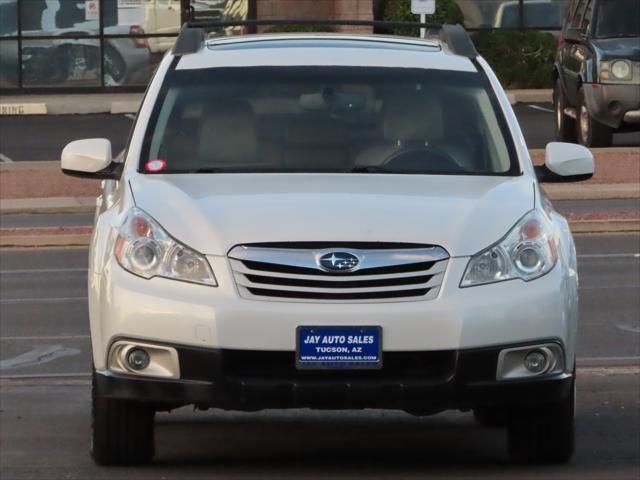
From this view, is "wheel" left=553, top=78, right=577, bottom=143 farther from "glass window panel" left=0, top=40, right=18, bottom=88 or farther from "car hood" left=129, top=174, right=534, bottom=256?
"car hood" left=129, top=174, right=534, bottom=256

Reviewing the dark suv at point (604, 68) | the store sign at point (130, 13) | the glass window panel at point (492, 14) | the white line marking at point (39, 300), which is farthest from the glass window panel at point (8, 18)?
the white line marking at point (39, 300)

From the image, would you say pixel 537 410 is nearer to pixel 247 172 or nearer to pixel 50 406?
pixel 247 172

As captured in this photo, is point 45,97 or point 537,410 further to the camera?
point 45,97

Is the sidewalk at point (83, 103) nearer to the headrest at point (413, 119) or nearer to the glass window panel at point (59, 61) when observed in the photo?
the glass window panel at point (59, 61)

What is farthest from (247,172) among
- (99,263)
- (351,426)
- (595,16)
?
(595,16)

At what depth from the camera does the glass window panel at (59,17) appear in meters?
33.1

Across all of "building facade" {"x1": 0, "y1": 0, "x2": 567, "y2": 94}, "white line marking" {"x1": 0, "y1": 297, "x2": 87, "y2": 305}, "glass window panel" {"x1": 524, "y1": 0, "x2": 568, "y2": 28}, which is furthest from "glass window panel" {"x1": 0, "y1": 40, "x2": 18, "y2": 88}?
"white line marking" {"x1": 0, "y1": 297, "x2": 87, "y2": 305}

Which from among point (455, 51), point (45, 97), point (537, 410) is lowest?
point (45, 97)

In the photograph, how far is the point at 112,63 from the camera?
Result: 1323 inches

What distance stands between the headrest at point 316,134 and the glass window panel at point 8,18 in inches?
1031

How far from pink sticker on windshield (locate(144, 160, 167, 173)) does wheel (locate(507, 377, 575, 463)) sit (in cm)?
177

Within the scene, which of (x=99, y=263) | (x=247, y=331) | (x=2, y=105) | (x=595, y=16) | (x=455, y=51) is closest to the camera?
(x=247, y=331)

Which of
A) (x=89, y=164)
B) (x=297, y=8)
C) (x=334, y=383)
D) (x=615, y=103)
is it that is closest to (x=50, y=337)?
(x=89, y=164)

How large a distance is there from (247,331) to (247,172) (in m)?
1.12
